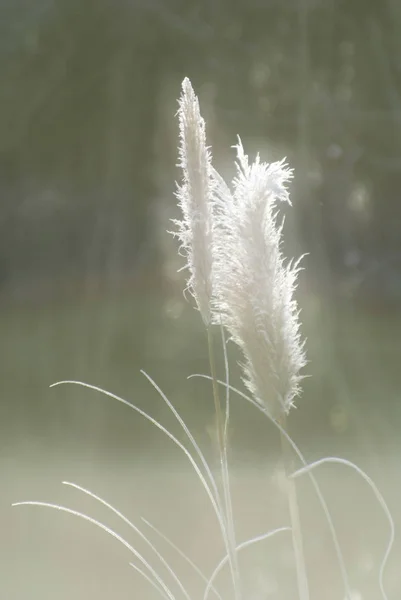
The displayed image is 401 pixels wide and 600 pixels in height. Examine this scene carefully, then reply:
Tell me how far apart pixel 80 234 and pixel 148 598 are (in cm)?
189

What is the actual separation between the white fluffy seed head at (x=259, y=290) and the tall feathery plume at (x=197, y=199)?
11mm

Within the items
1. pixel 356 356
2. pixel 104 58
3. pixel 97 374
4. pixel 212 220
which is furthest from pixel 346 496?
pixel 104 58

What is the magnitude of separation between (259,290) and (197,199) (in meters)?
0.10

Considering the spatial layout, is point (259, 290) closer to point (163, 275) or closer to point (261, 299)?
point (261, 299)

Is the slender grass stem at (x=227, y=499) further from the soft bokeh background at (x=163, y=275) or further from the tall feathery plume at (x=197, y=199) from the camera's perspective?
the soft bokeh background at (x=163, y=275)

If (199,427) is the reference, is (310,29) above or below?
above

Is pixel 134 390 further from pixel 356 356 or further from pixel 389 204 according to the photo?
pixel 389 204

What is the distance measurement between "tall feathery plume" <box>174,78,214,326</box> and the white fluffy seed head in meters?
0.01

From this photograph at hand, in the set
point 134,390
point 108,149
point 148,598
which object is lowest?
point 148,598

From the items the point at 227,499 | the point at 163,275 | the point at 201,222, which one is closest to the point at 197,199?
the point at 201,222

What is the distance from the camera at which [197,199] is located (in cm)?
62

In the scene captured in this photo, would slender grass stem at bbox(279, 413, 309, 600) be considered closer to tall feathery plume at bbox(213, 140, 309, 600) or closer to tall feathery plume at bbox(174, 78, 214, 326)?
tall feathery plume at bbox(213, 140, 309, 600)

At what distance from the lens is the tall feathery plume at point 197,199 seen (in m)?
0.62

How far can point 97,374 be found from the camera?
262cm
